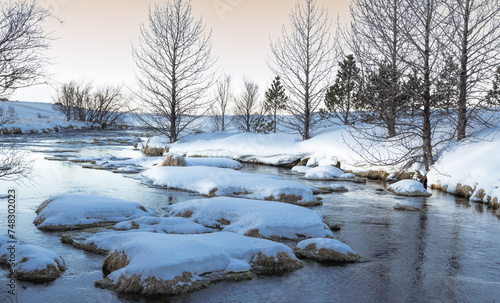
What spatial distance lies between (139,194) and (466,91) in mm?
11046

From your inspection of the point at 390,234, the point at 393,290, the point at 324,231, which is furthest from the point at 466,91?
the point at 393,290

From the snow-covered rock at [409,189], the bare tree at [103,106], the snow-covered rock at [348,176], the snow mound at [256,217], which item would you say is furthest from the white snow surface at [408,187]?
the bare tree at [103,106]

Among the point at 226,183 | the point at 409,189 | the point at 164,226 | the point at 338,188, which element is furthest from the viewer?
the point at 338,188

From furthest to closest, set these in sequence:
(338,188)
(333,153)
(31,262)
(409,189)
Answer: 1. (333,153)
2. (338,188)
3. (409,189)
4. (31,262)

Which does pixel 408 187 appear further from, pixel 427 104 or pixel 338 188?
pixel 427 104

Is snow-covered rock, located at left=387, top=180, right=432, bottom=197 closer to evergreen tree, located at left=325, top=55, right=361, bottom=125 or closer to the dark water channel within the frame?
the dark water channel

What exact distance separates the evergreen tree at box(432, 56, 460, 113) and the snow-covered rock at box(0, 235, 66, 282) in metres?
12.5

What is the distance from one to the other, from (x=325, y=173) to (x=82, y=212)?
1028 centimetres

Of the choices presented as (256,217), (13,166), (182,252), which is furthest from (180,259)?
(13,166)

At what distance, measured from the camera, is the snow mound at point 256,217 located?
7531mm

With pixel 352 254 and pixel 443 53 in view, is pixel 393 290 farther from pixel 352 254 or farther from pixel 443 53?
pixel 443 53

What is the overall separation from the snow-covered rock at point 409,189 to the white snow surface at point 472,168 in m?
1.04

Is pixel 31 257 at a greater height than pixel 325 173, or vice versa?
pixel 325 173

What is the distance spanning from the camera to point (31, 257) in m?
5.56
